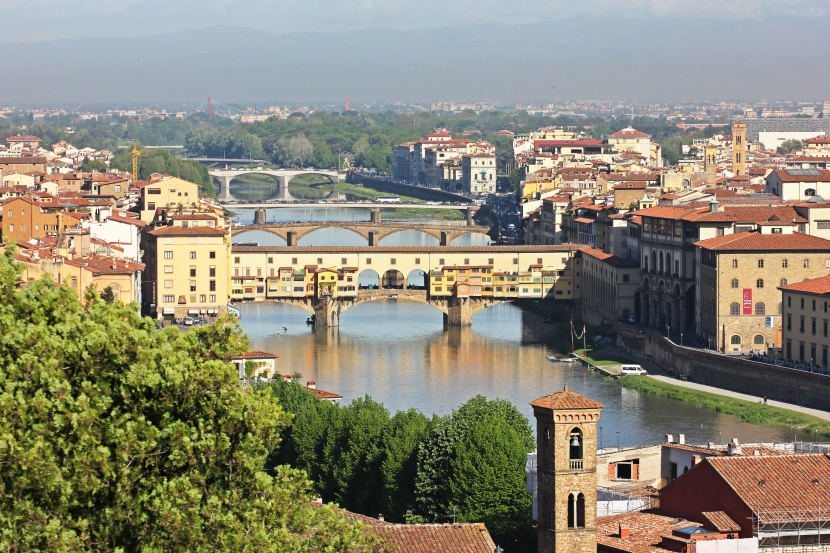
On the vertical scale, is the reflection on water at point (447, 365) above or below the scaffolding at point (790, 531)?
below

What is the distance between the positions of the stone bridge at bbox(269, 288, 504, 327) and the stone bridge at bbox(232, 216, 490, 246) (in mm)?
11319

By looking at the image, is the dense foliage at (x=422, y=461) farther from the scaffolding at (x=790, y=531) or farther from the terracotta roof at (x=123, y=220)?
the terracotta roof at (x=123, y=220)

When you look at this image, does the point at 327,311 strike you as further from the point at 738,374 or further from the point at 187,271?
the point at 738,374

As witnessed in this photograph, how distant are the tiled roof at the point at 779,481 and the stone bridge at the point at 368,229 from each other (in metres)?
37.2

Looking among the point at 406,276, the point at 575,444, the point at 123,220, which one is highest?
the point at 123,220

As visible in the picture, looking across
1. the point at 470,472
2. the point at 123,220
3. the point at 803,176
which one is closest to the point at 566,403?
the point at 470,472

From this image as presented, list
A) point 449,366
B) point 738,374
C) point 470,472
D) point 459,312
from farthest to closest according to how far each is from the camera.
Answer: point 459,312 → point 449,366 → point 738,374 → point 470,472

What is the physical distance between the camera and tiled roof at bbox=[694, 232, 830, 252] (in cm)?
3123

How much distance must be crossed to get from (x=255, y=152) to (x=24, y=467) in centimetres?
10345

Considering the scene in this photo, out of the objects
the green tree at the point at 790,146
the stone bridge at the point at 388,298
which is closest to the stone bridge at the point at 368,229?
the stone bridge at the point at 388,298

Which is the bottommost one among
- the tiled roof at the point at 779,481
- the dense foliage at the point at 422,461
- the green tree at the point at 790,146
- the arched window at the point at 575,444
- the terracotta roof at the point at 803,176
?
the dense foliage at the point at 422,461

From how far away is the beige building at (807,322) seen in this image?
91.2 ft

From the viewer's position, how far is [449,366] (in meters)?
31.5

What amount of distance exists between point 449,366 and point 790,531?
1834 cm
